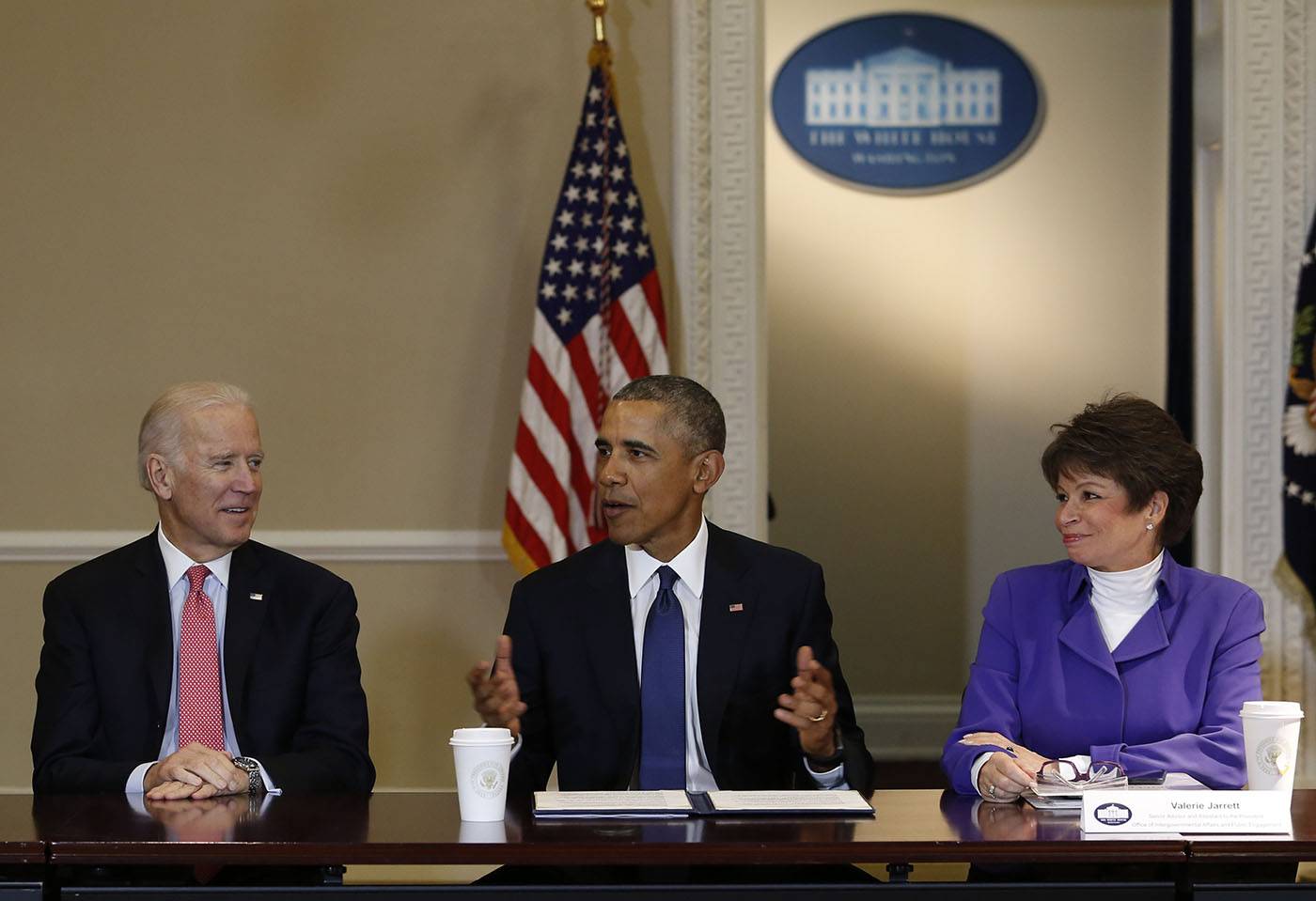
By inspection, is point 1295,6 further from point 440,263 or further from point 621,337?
point 440,263

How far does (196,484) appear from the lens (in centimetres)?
286

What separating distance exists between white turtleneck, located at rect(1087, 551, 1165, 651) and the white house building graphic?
4256mm

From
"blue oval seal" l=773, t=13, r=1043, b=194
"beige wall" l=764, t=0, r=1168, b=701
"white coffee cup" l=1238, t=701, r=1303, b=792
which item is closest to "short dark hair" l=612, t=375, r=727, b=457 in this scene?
"white coffee cup" l=1238, t=701, r=1303, b=792

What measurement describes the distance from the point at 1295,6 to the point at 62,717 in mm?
4077

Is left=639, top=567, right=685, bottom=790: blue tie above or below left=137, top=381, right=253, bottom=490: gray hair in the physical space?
below

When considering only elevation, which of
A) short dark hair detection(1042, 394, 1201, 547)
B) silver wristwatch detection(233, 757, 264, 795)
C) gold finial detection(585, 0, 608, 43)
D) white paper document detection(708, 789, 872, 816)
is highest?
gold finial detection(585, 0, 608, 43)

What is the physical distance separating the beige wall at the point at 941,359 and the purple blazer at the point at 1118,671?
13.2 feet

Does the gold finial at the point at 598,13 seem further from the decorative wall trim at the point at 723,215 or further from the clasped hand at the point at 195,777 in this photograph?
the clasped hand at the point at 195,777

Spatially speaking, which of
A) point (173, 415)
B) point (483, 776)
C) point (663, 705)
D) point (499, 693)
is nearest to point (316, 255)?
point (173, 415)

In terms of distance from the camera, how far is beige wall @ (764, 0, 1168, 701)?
6.77 m

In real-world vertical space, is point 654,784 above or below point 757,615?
below

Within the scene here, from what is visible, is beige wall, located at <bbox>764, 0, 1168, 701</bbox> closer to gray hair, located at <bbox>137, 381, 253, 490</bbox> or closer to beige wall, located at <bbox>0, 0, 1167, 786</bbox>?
beige wall, located at <bbox>0, 0, 1167, 786</bbox>

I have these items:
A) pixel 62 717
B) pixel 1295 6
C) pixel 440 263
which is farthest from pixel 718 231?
pixel 62 717

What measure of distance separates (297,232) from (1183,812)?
3.49 metres
